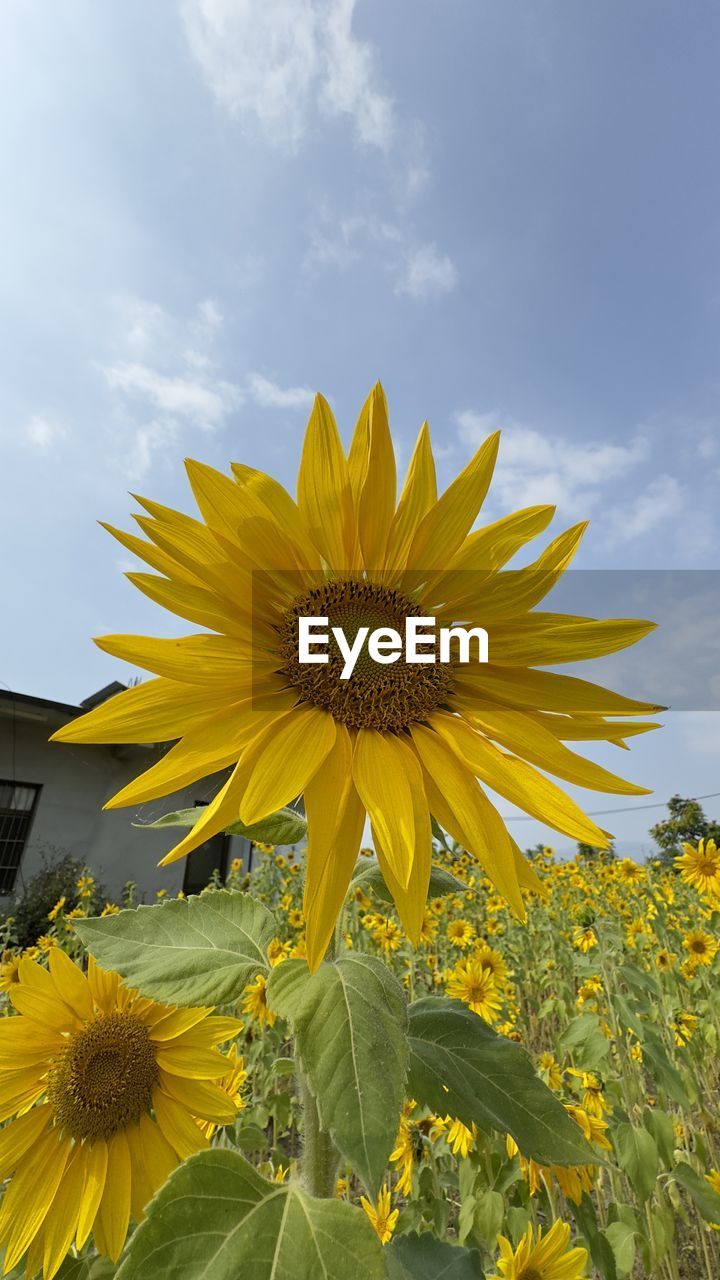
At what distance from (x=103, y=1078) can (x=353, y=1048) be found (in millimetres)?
800

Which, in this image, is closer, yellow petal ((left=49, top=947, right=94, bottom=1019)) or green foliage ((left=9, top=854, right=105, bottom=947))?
yellow petal ((left=49, top=947, right=94, bottom=1019))

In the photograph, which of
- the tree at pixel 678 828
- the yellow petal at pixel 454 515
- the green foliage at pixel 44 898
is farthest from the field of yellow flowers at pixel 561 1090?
the tree at pixel 678 828

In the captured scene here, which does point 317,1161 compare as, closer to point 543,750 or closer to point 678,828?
point 543,750

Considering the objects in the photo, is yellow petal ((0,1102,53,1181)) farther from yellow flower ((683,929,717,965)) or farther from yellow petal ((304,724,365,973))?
yellow flower ((683,929,717,965))

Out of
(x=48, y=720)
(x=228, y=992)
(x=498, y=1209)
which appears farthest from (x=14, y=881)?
(x=228, y=992)

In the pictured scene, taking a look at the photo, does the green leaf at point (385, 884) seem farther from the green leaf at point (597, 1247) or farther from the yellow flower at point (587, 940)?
the yellow flower at point (587, 940)

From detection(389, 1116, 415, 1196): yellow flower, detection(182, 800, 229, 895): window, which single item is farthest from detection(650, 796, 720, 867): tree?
detection(389, 1116, 415, 1196): yellow flower

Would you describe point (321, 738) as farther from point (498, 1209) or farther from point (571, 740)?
point (498, 1209)

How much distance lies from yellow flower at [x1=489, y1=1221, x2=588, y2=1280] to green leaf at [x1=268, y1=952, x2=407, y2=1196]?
4.29 ft

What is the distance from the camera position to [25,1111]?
1.21m

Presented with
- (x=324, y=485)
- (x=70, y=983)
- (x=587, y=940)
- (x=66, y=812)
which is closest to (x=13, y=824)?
(x=66, y=812)

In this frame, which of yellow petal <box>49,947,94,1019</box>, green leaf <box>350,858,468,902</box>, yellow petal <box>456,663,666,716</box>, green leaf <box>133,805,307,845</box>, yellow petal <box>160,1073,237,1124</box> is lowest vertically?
yellow petal <box>160,1073,237,1124</box>

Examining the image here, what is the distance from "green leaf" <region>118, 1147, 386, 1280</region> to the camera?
0.67m

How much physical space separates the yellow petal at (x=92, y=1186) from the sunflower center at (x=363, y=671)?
3.07ft
